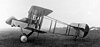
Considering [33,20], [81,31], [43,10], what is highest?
[43,10]

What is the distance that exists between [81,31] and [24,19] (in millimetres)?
5895

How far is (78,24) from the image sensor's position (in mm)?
14922

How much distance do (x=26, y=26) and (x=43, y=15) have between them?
225cm

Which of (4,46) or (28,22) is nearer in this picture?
(4,46)

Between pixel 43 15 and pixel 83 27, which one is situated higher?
pixel 43 15

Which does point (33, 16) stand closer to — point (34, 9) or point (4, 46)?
point (34, 9)

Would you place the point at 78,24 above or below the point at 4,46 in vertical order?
above

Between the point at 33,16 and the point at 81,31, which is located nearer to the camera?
the point at 33,16

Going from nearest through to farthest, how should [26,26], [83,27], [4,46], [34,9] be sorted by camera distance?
1. [4,46]
2. [26,26]
3. [34,9]
4. [83,27]

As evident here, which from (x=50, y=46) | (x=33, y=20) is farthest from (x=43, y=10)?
(x=50, y=46)

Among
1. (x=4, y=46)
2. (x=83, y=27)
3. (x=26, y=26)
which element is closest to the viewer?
(x=4, y=46)

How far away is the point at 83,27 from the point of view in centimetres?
1412

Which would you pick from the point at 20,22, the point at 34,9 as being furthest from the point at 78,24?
the point at 20,22

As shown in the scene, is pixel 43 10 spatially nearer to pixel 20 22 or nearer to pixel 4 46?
pixel 20 22
